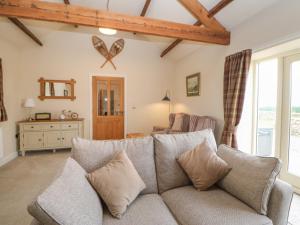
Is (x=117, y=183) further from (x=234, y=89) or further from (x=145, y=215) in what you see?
(x=234, y=89)

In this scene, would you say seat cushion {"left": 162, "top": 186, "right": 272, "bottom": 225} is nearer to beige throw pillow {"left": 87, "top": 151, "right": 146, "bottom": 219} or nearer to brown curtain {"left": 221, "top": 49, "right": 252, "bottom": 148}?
beige throw pillow {"left": 87, "top": 151, "right": 146, "bottom": 219}

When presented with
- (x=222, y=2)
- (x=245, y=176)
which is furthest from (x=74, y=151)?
(x=222, y=2)

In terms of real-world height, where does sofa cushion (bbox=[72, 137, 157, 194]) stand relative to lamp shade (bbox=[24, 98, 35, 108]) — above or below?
below

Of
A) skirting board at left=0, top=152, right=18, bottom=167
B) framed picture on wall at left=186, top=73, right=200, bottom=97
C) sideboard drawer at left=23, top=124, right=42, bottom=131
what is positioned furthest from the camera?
framed picture on wall at left=186, top=73, right=200, bottom=97

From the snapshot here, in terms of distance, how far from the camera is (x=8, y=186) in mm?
2539

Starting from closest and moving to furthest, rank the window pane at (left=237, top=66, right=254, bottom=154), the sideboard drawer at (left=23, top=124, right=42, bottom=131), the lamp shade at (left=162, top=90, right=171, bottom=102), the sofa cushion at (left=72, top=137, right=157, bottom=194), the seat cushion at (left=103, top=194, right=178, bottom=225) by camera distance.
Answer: the seat cushion at (left=103, top=194, right=178, bottom=225) → the sofa cushion at (left=72, top=137, right=157, bottom=194) → the window pane at (left=237, top=66, right=254, bottom=154) → the sideboard drawer at (left=23, top=124, right=42, bottom=131) → the lamp shade at (left=162, top=90, right=171, bottom=102)

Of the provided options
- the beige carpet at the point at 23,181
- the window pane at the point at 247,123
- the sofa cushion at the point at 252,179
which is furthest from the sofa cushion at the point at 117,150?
the window pane at the point at 247,123

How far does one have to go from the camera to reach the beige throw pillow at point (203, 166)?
151 cm

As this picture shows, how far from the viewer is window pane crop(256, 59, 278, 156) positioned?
2736 millimetres

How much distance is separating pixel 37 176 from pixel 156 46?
441 cm

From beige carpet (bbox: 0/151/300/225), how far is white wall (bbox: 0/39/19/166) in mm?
284

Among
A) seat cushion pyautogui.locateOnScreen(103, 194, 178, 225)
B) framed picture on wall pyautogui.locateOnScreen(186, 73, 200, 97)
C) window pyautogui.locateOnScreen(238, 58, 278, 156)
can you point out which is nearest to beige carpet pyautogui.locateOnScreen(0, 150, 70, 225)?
seat cushion pyautogui.locateOnScreen(103, 194, 178, 225)

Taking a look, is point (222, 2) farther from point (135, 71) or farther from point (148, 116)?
point (148, 116)

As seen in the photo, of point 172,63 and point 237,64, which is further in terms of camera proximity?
point 172,63
